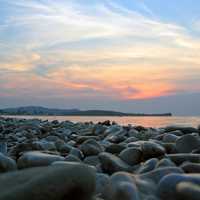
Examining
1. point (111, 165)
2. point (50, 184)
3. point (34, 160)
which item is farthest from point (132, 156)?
point (50, 184)

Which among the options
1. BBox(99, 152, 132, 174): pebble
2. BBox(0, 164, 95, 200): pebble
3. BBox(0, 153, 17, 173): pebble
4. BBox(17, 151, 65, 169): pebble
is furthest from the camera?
BBox(99, 152, 132, 174): pebble

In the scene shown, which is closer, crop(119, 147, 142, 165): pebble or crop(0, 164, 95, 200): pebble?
crop(0, 164, 95, 200): pebble

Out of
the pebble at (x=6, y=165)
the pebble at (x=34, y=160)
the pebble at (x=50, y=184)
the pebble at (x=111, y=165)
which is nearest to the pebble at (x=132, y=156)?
the pebble at (x=111, y=165)

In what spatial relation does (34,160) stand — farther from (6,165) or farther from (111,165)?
(111,165)

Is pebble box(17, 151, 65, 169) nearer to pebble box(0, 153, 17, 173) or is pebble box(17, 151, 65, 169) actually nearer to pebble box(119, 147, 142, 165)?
pebble box(0, 153, 17, 173)

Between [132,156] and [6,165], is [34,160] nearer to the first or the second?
[6,165]

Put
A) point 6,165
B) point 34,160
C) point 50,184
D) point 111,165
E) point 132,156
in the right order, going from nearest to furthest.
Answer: point 50,184 → point 6,165 → point 34,160 → point 111,165 → point 132,156

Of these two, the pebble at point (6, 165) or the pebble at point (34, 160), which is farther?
the pebble at point (34, 160)

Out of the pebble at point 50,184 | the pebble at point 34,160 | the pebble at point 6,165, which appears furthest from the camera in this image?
the pebble at point 34,160

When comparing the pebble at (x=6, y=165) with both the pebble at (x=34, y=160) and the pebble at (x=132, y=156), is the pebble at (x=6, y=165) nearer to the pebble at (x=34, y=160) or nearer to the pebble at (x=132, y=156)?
→ the pebble at (x=34, y=160)

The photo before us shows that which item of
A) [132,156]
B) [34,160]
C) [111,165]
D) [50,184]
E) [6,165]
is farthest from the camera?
[132,156]

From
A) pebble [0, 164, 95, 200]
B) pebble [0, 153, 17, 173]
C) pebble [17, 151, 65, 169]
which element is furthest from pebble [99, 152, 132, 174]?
pebble [0, 164, 95, 200]

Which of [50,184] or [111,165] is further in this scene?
[111,165]

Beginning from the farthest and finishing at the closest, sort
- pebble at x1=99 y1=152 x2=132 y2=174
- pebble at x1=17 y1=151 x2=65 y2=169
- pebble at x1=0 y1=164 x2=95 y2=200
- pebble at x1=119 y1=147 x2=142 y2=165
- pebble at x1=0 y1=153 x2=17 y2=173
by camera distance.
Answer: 1. pebble at x1=119 y1=147 x2=142 y2=165
2. pebble at x1=99 y1=152 x2=132 y2=174
3. pebble at x1=17 y1=151 x2=65 y2=169
4. pebble at x1=0 y1=153 x2=17 y2=173
5. pebble at x1=0 y1=164 x2=95 y2=200
